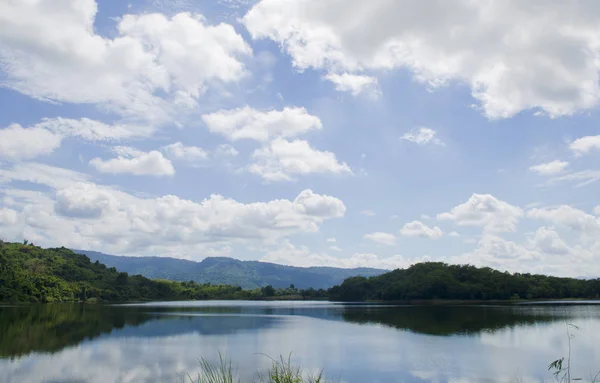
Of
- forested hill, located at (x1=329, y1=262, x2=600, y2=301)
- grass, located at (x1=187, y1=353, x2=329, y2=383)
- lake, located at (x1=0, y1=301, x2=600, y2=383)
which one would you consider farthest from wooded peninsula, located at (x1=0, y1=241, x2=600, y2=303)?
grass, located at (x1=187, y1=353, x2=329, y2=383)

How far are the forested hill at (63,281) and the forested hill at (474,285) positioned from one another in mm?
68177

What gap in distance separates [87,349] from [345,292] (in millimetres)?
145761

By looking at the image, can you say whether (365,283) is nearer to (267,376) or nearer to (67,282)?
(67,282)

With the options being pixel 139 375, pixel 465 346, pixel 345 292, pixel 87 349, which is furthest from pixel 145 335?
pixel 345 292

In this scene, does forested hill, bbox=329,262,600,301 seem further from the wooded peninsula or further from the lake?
the lake

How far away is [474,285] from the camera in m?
130

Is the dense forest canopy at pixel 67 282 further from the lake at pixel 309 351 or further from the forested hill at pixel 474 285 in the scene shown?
the lake at pixel 309 351

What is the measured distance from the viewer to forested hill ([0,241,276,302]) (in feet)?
356

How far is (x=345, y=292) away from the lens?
17238 centimetres

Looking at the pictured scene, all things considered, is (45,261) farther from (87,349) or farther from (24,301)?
(87,349)

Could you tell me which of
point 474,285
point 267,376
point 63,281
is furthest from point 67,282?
point 267,376

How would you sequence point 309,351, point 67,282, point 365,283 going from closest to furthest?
1. point 309,351
2. point 67,282
3. point 365,283

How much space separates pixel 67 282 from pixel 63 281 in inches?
161

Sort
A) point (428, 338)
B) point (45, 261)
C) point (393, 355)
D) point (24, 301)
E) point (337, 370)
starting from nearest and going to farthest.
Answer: point (337, 370)
point (393, 355)
point (428, 338)
point (24, 301)
point (45, 261)
